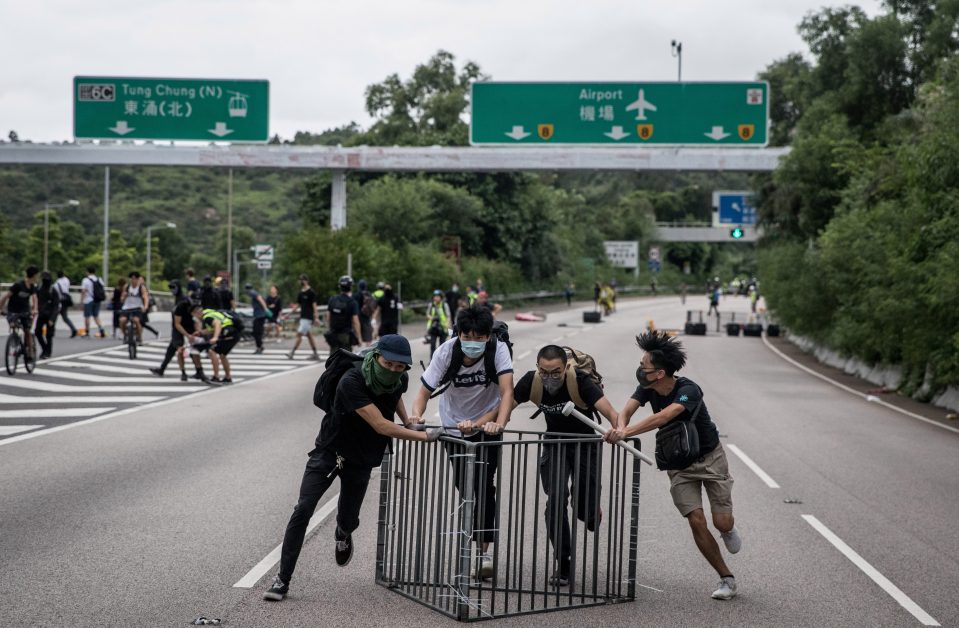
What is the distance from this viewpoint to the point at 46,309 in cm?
2388

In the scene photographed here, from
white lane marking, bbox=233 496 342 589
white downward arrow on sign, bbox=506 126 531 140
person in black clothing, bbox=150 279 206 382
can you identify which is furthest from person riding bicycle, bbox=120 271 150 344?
white lane marking, bbox=233 496 342 589

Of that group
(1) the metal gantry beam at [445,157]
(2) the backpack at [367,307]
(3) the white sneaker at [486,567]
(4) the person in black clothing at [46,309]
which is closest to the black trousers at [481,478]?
(3) the white sneaker at [486,567]

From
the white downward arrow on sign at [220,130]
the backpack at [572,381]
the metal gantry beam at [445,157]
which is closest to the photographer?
the backpack at [572,381]

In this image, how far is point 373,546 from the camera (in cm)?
880

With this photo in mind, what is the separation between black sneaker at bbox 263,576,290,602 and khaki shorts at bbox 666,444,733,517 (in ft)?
8.02

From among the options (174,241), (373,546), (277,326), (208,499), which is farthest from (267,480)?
(174,241)

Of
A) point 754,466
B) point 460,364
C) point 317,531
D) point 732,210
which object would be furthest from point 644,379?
point 732,210

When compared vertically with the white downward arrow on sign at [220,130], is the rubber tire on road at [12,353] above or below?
below

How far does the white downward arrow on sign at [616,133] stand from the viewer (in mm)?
35281

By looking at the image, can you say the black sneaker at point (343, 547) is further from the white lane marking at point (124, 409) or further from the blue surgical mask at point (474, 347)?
the white lane marking at point (124, 409)

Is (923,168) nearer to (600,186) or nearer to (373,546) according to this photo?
(373,546)

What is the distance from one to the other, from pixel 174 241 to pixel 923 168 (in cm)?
8219

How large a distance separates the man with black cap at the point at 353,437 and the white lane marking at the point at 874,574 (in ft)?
10.0

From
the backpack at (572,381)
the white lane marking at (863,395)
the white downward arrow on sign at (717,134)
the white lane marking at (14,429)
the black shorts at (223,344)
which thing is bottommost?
the white lane marking at (863,395)
